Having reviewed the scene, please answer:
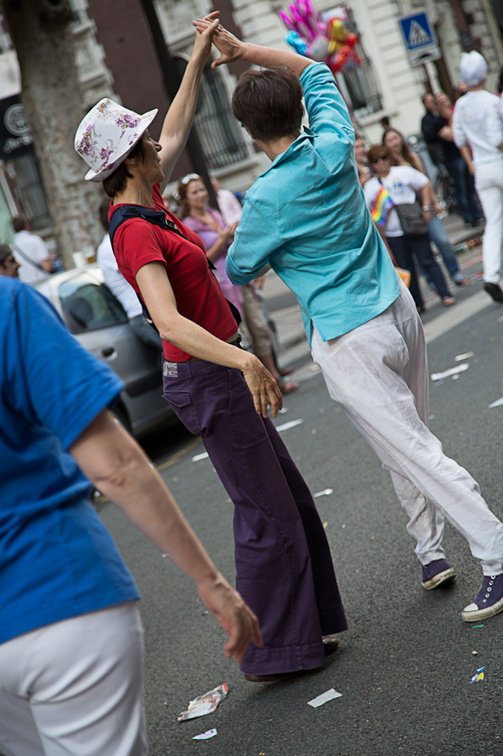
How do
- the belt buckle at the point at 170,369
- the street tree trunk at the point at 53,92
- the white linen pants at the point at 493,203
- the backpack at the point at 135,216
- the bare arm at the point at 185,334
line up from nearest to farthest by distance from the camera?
the bare arm at the point at 185,334 < the backpack at the point at 135,216 < the belt buckle at the point at 170,369 < the white linen pants at the point at 493,203 < the street tree trunk at the point at 53,92

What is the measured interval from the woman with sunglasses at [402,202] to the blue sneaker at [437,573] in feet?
22.7

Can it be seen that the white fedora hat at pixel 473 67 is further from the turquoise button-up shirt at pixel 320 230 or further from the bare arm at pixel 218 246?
the turquoise button-up shirt at pixel 320 230

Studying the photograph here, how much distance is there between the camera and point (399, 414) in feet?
12.0

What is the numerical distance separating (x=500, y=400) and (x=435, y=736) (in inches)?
152

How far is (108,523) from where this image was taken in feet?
24.0

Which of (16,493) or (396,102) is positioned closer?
(16,493)

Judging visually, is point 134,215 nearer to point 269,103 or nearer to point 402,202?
point 269,103

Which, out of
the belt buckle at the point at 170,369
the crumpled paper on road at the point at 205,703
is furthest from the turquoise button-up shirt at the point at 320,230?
the crumpled paper on road at the point at 205,703

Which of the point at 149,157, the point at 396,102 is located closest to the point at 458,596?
the point at 149,157

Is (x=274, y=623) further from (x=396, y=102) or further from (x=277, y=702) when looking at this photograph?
(x=396, y=102)

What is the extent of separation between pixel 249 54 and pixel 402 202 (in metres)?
7.26

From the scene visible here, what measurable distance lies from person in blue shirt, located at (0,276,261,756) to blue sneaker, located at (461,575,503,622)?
6.30 feet

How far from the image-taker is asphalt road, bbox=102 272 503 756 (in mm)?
3129

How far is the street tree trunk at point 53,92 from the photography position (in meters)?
13.8
